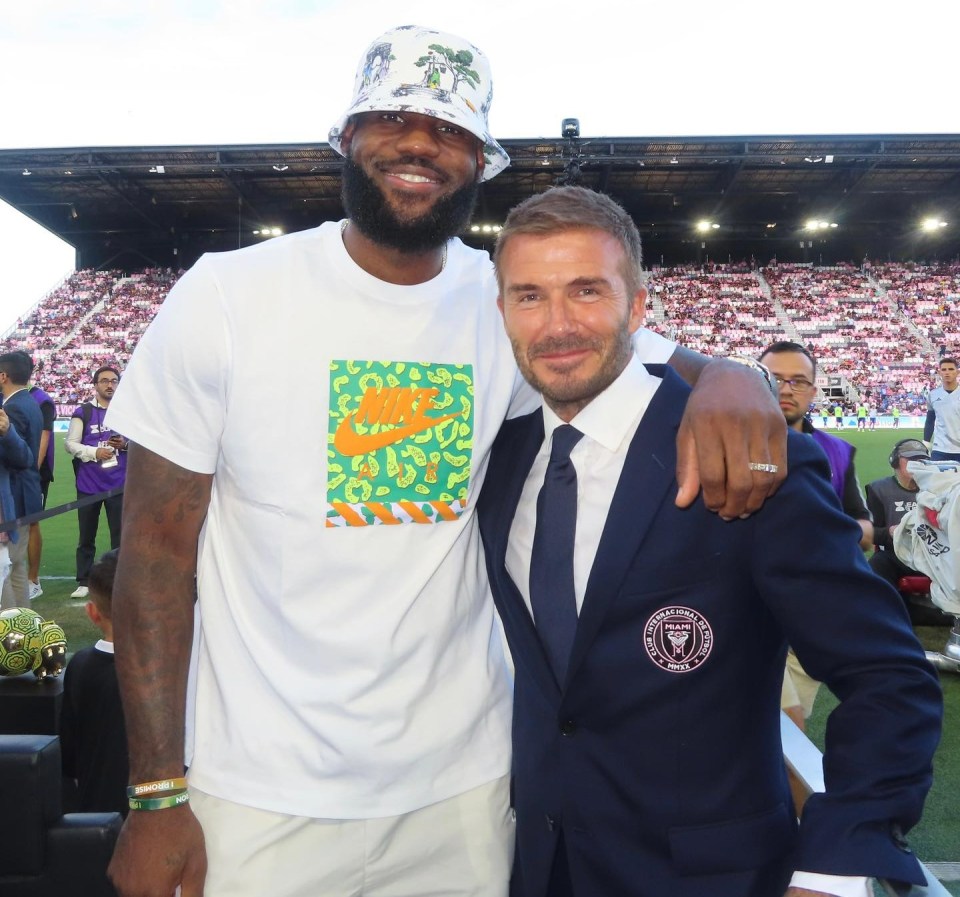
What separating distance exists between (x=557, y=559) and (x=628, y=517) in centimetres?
17

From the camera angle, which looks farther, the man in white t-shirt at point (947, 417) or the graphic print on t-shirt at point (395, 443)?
the man in white t-shirt at point (947, 417)

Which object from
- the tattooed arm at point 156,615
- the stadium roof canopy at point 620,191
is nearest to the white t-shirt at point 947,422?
the tattooed arm at point 156,615

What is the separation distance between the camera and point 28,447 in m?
6.68

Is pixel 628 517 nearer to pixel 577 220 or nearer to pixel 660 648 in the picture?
pixel 660 648

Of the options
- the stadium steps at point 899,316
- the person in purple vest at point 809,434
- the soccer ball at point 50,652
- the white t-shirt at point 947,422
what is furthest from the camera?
the stadium steps at point 899,316

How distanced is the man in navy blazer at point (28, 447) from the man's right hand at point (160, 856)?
5897 millimetres

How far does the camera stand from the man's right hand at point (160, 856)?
155 cm

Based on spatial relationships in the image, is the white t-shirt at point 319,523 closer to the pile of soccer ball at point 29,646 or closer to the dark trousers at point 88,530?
the pile of soccer ball at point 29,646

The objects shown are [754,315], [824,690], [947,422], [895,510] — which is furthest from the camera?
[754,315]

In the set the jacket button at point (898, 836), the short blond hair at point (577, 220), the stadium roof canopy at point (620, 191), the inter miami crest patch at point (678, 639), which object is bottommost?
the jacket button at point (898, 836)

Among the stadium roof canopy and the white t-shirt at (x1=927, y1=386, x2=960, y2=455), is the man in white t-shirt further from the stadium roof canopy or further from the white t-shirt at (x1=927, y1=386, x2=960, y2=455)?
the stadium roof canopy

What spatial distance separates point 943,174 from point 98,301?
3784cm

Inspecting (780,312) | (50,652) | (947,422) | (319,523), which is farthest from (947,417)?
(780,312)

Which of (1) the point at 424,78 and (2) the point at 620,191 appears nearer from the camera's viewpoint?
(1) the point at 424,78
